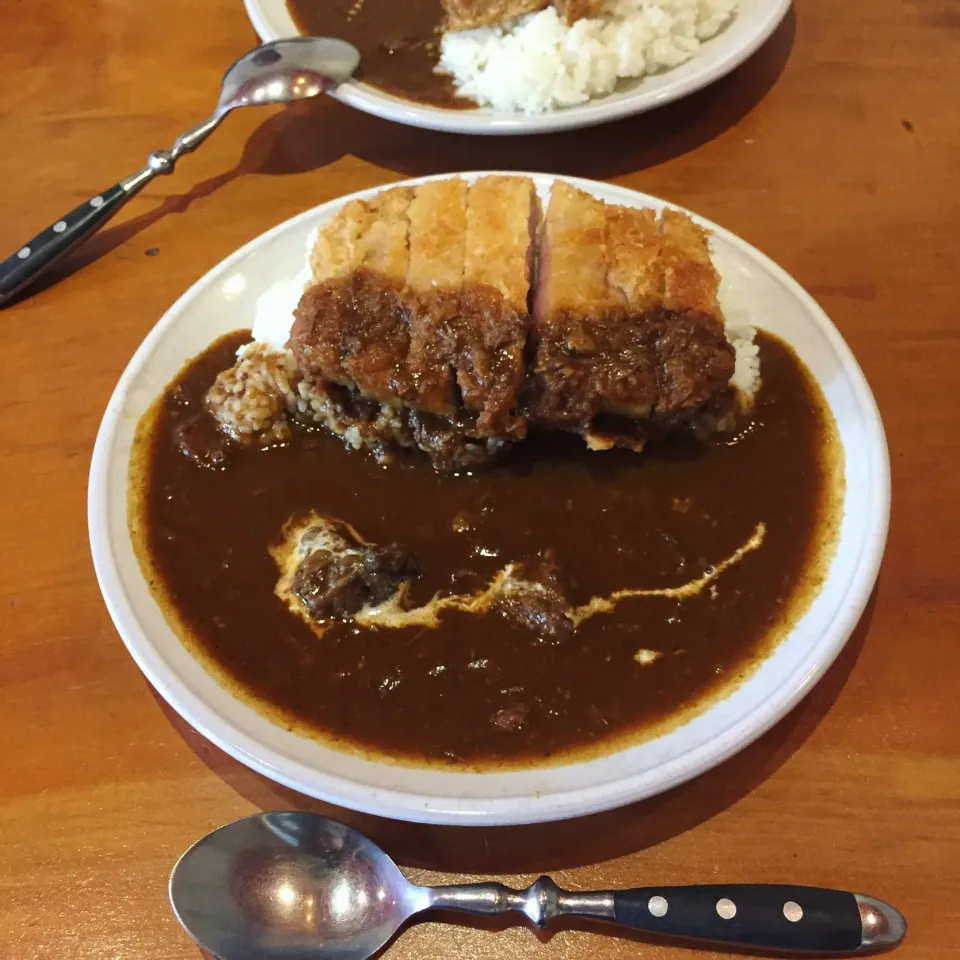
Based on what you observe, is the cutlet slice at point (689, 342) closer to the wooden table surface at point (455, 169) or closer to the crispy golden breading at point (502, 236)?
the crispy golden breading at point (502, 236)

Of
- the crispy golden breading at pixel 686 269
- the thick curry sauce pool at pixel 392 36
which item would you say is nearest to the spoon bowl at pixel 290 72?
the thick curry sauce pool at pixel 392 36

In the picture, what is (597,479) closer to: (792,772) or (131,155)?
(792,772)

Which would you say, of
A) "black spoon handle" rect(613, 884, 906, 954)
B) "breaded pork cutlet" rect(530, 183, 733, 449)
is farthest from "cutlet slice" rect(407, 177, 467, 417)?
"black spoon handle" rect(613, 884, 906, 954)

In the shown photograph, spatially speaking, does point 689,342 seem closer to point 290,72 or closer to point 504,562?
point 504,562

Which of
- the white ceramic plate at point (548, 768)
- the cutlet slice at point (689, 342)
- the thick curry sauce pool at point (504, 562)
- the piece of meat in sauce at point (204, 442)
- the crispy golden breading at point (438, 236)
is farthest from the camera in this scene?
the piece of meat in sauce at point (204, 442)

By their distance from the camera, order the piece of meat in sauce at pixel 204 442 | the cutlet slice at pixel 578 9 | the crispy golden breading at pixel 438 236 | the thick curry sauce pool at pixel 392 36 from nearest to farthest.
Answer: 1. the crispy golden breading at pixel 438 236
2. the piece of meat in sauce at pixel 204 442
3. the cutlet slice at pixel 578 9
4. the thick curry sauce pool at pixel 392 36

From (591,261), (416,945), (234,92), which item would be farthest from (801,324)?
(234,92)

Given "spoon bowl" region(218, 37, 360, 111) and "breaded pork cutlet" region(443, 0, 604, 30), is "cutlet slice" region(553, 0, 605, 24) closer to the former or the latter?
"breaded pork cutlet" region(443, 0, 604, 30)
